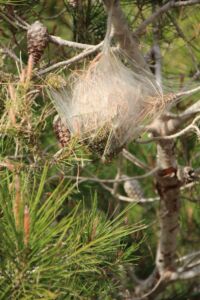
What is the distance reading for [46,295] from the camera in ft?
2.61

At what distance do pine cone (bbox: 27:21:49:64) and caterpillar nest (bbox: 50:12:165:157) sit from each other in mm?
59

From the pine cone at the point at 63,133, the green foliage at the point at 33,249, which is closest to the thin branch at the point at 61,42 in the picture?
the pine cone at the point at 63,133

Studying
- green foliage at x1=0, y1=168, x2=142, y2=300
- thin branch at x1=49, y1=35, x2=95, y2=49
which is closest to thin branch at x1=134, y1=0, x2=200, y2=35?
thin branch at x1=49, y1=35, x2=95, y2=49

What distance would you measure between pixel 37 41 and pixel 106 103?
14 centimetres

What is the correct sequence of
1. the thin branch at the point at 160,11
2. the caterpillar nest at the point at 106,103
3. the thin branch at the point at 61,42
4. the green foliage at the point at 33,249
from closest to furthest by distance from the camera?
the green foliage at the point at 33,249
the caterpillar nest at the point at 106,103
the thin branch at the point at 61,42
the thin branch at the point at 160,11

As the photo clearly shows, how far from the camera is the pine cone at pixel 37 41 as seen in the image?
41.4 inches

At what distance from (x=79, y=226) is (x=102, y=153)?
0.12 meters

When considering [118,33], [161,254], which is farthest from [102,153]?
[161,254]

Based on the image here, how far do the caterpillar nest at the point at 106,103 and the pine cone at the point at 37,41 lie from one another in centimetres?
6

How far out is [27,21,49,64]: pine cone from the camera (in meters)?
1.05

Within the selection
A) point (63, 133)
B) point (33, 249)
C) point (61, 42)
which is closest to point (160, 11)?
point (61, 42)

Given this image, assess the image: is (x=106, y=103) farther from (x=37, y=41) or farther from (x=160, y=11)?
(x=160, y=11)

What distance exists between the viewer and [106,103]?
3.31 feet

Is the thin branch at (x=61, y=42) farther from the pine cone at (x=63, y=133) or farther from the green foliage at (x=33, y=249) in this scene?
the green foliage at (x=33, y=249)
